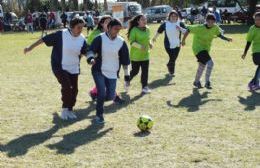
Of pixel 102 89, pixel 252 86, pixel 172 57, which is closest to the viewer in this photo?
pixel 102 89

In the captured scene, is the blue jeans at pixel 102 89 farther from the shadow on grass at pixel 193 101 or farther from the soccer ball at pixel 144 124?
the shadow on grass at pixel 193 101

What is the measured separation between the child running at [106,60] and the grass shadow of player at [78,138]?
0.42 m

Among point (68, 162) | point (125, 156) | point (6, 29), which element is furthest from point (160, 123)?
point (6, 29)

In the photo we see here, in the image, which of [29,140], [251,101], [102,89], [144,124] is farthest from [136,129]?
[251,101]

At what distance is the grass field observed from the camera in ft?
21.1

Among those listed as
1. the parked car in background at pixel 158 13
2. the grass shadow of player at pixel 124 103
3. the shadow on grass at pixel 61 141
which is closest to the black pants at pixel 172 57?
the grass shadow of player at pixel 124 103

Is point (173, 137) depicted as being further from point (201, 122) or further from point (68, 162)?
point (68, 162)

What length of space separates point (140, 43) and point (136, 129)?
3407mm

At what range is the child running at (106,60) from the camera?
8.13 m

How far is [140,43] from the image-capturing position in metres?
11.0

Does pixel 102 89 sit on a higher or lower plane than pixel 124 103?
higher

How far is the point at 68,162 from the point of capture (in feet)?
20.6

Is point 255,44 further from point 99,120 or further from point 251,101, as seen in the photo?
point 99,120

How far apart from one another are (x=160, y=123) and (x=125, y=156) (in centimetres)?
197
